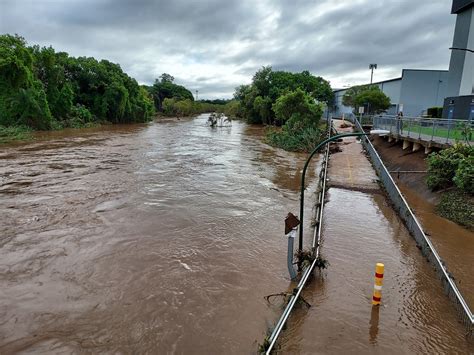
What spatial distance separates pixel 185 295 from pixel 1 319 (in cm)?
312

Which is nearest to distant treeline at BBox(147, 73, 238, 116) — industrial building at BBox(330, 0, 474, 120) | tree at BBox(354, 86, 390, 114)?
tree at BBox(354, 86, 390, 114)

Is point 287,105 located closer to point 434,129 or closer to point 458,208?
point 434,129

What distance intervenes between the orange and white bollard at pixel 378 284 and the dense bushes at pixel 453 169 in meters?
7.25

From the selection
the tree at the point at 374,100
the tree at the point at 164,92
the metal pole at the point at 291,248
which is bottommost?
the metal pole at the point at 291,248

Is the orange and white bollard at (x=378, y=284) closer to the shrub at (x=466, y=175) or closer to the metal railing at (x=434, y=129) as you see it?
the shrub at (x=466, y=175)

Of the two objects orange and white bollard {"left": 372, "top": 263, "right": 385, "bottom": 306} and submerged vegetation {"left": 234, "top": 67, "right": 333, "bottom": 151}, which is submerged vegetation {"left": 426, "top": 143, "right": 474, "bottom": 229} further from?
submerged vegetation {"left": 234, "top": 67, "right": 333, "bottom": 151}

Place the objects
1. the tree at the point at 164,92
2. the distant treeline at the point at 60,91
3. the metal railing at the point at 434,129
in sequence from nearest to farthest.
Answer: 1. the metal railing at the point at 434,129
2. the distant treeline at the point at 60,91
3. the tree at the point at 164,92

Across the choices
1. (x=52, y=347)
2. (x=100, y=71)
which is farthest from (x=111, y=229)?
(x=100, y=71)

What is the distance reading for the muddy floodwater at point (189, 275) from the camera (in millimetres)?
5582

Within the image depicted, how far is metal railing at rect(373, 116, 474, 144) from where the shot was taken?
13.9 metres

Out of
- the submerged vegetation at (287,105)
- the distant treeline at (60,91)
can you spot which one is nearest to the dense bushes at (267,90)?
the submerged vegetation at (287,105)

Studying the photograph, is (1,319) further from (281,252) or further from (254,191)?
(254,191)

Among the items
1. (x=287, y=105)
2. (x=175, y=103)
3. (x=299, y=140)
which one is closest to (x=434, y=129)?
(x=299, y=140)

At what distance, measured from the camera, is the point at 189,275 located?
754cm
